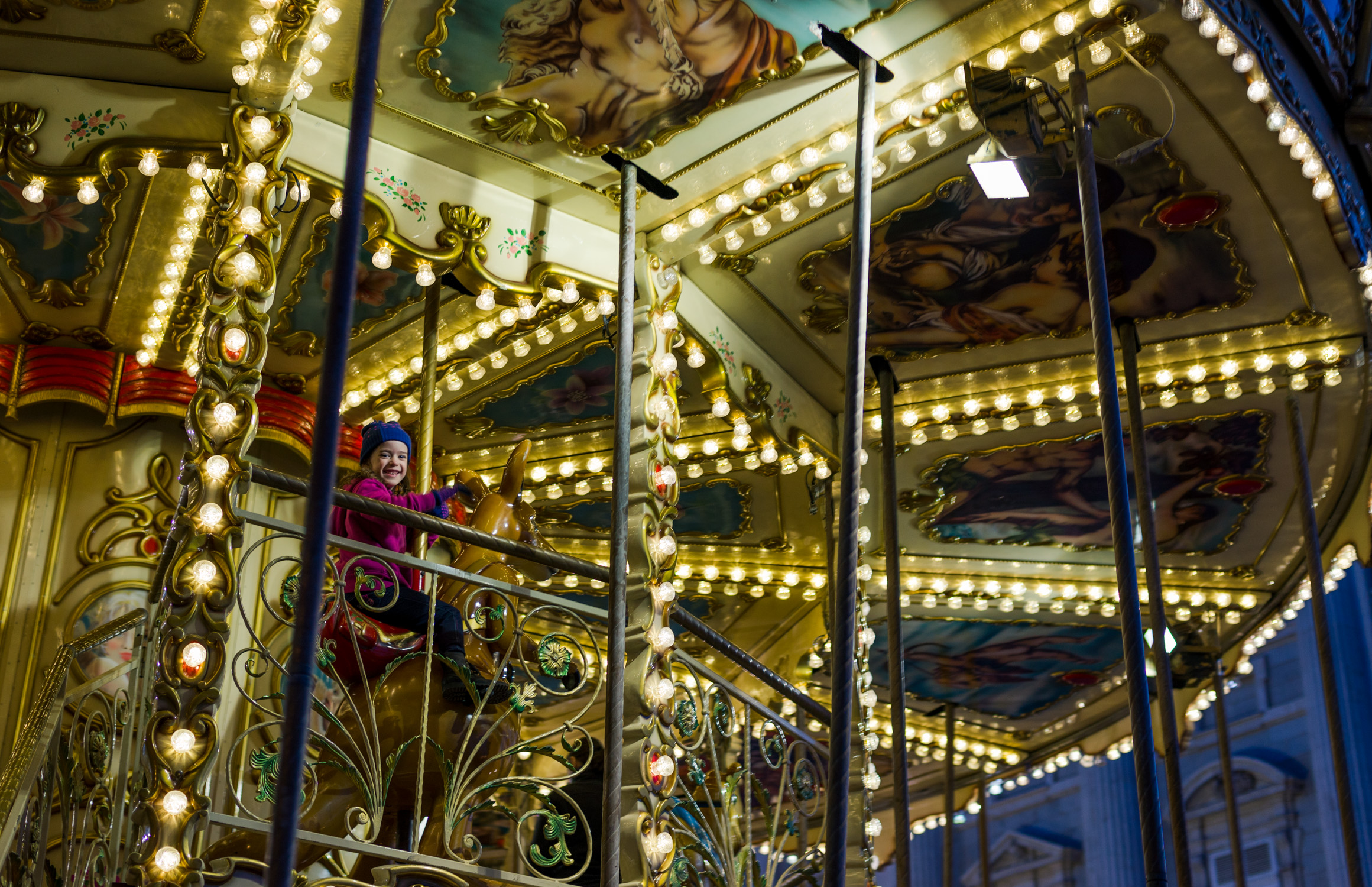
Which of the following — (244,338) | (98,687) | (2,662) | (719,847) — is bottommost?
(719,847)

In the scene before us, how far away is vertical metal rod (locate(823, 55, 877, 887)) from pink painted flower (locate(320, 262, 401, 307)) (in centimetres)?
420

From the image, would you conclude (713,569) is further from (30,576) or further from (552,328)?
(30,576)

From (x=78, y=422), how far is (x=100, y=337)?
61 centimetres

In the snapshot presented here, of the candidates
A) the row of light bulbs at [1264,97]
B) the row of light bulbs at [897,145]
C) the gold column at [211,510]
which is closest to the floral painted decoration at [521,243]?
the row of light bulbs at [897,145]

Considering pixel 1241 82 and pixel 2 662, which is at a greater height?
pixel 1241 82

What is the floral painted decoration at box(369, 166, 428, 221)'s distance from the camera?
6988mm

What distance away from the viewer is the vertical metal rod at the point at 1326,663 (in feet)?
24.8

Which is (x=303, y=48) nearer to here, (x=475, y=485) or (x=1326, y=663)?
(x=475, y=485)

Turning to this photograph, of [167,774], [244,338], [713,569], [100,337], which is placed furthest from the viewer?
[713,569]

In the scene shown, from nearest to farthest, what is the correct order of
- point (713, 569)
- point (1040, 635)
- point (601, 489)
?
point (601, 489), point (713, 569), point (1040, 635)

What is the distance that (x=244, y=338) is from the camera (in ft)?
16.8

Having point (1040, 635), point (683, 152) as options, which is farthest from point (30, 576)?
point (1040, 635)

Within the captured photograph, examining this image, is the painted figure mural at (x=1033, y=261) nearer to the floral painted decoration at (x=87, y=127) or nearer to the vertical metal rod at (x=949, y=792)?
the floral painted decoration at (x=87, y=127)

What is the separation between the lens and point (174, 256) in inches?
324
